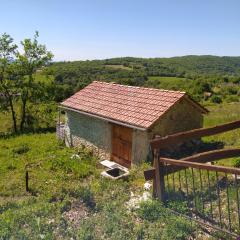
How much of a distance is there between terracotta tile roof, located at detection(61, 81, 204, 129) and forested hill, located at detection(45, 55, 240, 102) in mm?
13674

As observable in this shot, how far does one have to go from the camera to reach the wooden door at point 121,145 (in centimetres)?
1574

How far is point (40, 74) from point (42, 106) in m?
3.21

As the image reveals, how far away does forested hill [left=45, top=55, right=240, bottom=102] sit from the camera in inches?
1911

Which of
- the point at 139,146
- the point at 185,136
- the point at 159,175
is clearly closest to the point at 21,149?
the point at 139,146

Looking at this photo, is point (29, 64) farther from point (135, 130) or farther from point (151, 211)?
point (151, 211)

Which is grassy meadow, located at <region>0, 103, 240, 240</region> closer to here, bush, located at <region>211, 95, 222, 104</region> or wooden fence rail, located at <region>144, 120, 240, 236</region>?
wooden fence rail, located at <region>144, 120, 240, 236</region>

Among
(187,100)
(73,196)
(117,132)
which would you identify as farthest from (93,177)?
(187,100)

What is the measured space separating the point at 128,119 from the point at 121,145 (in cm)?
142

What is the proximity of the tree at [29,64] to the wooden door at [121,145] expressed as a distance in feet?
50.4

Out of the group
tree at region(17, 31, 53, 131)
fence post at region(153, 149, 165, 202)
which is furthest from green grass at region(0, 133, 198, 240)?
tree at region(17, 31, 53, 131)

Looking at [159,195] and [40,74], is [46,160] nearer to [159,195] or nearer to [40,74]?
[159,195]

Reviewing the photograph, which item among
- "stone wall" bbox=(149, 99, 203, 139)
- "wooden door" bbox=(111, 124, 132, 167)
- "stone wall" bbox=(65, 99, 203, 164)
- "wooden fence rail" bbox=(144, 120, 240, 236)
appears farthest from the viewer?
"wooden door" bbox=(111, 124, 132, 167)

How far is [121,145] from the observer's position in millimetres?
16094

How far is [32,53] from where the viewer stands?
2967 cm
